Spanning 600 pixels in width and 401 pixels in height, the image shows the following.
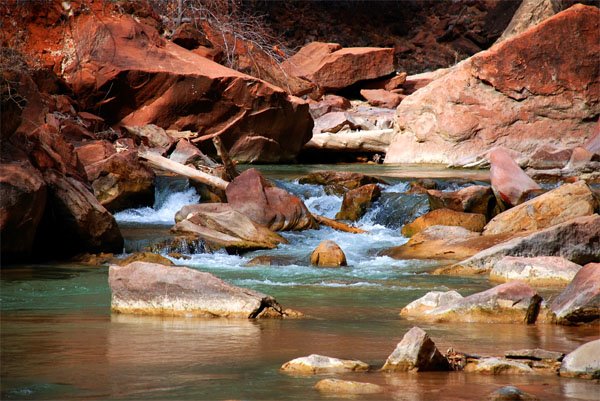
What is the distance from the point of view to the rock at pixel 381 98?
28.1 metres

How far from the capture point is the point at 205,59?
72.6ft

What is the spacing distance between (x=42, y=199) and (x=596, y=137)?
1270 centimetres

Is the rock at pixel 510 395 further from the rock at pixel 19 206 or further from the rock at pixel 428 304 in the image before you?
the rock at pixel 19 206

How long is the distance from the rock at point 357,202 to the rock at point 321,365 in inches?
399

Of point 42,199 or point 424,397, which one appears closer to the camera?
point 424,397

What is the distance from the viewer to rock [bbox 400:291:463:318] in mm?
7746

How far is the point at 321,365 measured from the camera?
5.39 m

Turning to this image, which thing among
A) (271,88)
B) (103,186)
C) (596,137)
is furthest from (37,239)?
(596,137)

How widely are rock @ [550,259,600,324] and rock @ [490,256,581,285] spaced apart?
1.85 meters

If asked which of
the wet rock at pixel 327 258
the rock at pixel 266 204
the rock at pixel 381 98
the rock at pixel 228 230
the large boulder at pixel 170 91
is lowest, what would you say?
the wet rock at pixel 327 258

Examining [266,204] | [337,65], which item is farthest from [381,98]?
[266,204]

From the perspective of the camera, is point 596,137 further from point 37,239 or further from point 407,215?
point 37,239

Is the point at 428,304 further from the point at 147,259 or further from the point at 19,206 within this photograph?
the point at 19,206

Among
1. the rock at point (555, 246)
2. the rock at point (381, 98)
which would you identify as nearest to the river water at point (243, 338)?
the rock at point (555, 246)
